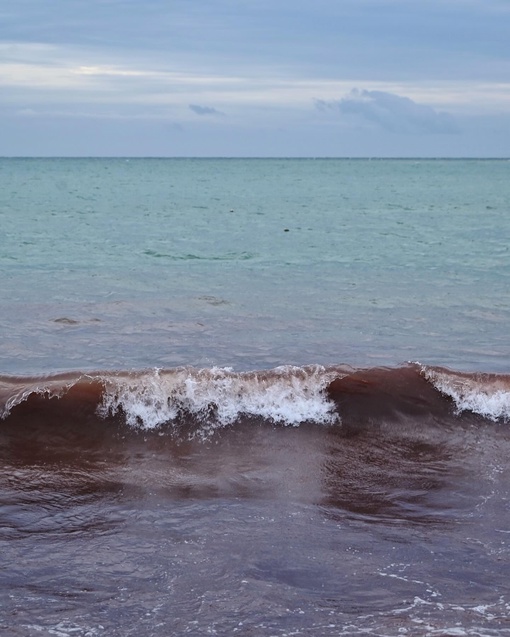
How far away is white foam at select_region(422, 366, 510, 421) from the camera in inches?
389

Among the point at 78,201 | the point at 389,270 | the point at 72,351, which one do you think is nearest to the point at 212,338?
the point at 72,351

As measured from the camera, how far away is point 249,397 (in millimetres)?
9781

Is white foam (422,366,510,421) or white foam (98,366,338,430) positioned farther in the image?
white foam (422,366,510,421)

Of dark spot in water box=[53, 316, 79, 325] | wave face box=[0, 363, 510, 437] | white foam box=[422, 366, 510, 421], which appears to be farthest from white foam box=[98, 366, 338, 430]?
dark spot in water box=[53, 316, 79, 325]

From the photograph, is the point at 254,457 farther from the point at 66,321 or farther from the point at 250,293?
the point at 250,293

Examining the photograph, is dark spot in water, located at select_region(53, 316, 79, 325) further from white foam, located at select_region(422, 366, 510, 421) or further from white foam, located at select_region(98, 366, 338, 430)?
white foam, located at select_region(422, 366, 510, 421)

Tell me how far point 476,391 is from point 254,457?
114 inches

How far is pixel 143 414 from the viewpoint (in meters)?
9.58

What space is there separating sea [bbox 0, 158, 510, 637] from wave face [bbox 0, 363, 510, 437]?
1.0 inches

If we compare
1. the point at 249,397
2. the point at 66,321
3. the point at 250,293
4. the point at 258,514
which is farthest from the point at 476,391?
the point at 250,293

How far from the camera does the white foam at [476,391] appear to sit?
988 centimetres

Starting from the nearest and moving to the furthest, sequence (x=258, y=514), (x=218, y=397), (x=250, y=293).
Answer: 1. (x=258, y=514)
2. (x=218, y=397)
3. (x=250, y=293)

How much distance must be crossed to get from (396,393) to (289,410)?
1.30 m

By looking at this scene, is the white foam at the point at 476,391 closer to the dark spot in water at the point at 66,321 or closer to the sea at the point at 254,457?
the sea at the point at 254,457
